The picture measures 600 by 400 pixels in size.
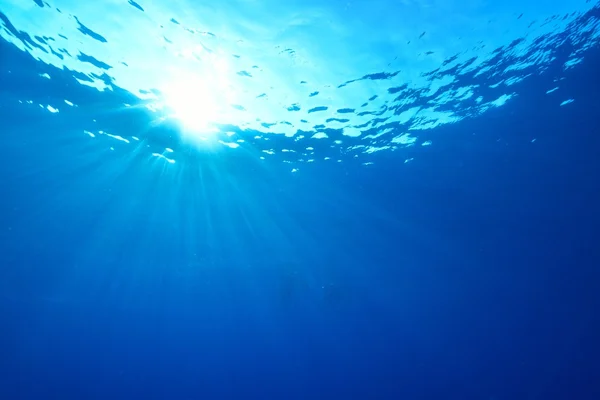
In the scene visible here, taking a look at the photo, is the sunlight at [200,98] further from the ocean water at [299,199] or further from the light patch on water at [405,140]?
the light patch on water at [405,140]

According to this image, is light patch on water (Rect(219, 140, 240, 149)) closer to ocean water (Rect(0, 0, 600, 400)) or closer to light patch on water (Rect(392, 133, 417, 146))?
ocean water (Rect(0, 0, 600, 400))

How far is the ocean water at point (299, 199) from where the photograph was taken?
10562 millimetres

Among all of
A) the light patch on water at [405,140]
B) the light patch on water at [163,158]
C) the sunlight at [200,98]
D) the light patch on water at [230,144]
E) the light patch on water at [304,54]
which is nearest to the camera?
the light patch on water at [304,54]

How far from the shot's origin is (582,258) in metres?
27.8

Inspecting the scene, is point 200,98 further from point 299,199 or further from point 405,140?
point 299,199

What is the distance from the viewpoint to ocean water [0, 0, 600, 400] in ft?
34.7

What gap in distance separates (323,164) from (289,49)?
842 centimetres

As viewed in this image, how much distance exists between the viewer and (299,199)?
2219 centimetres

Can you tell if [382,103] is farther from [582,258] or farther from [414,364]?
[414,364]

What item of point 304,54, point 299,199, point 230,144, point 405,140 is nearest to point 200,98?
point 230,144

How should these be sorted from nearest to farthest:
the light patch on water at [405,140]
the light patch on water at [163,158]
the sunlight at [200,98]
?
the sunlight at [200,98] < the light patch on water at [405,140] < the light patch on water at [163,158]

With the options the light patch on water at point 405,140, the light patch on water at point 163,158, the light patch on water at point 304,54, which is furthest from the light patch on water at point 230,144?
the light patch on water at point 405,140

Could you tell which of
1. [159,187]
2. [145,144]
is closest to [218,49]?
[145,144]

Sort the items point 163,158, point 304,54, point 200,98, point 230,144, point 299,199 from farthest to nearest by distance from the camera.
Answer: point 299,199 → point 163,158 → point 230,144 → point 200,98 → point 304,54
